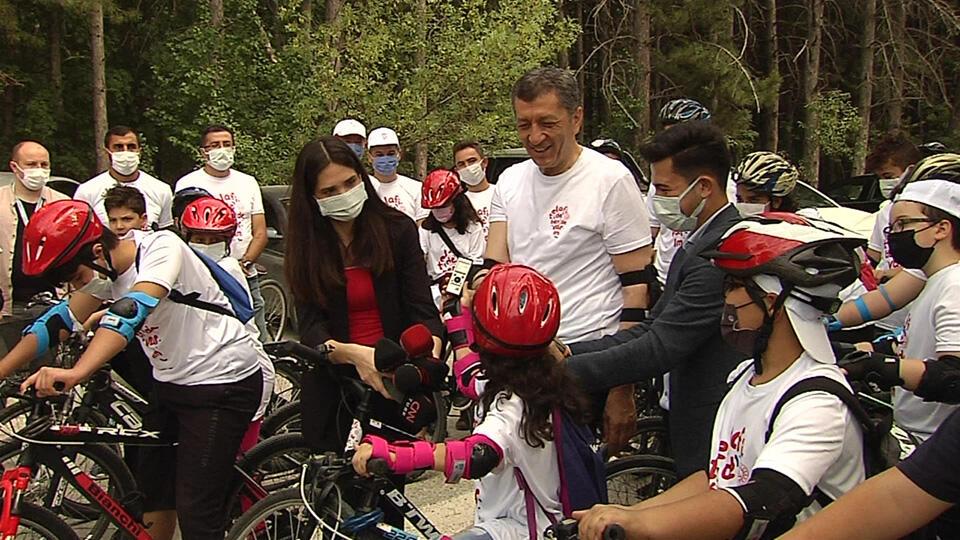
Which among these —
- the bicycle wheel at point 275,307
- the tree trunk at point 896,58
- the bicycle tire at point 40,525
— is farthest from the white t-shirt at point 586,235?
the tree trunk at point 896,58

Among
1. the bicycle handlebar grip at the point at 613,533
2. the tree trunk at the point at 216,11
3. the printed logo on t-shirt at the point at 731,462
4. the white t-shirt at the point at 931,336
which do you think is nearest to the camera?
the bicycle handlebar grip at the point at 613,533

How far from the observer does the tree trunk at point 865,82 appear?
2275 centimetres

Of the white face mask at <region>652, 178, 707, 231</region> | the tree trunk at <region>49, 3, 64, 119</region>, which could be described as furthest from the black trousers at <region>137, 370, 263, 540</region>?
the tree trunk at <region>49, 3, 64, 119</region>

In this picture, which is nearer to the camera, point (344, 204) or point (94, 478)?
point (344, 204)

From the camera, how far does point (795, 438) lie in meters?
2.04

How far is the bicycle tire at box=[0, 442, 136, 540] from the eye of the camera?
3.92m

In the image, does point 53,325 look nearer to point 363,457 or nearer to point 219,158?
point 363,457

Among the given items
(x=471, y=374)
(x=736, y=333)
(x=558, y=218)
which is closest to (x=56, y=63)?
(x=558, y=218)

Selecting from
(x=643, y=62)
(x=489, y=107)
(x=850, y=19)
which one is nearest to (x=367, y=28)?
(x=489, y=107)

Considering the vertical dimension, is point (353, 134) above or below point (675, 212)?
above

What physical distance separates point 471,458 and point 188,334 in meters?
1.81

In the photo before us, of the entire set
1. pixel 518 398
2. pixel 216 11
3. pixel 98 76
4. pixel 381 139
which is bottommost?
pixel 518 398

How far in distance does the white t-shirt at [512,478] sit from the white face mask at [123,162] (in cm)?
578

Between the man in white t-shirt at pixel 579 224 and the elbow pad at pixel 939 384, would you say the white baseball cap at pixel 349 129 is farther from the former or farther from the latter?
the elbow pad at pixel 939 384
